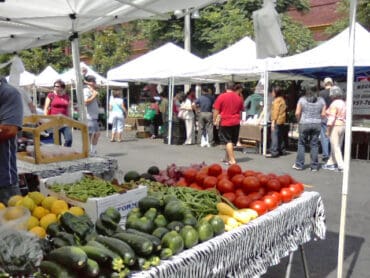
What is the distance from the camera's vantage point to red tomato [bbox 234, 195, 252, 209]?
324 centimetres

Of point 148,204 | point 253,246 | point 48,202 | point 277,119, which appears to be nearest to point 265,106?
point 277,119

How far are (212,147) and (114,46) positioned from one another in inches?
573

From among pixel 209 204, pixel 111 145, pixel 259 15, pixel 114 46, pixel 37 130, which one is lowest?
pixel 111 145

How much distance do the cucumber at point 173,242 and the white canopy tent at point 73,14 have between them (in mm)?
2738

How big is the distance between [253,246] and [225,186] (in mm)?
737

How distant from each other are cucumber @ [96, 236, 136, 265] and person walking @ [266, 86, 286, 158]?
9.23 m

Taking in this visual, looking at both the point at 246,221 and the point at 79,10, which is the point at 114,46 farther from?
the point at 246,221

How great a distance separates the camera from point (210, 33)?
21.4m

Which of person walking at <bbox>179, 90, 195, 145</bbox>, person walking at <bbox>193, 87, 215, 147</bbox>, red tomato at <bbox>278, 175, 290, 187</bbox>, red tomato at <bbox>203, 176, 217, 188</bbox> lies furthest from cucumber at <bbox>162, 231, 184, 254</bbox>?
person walking at <bbox>179, 90, 195, 145</bbox>

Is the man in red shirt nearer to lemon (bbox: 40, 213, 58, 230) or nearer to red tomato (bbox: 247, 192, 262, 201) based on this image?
red tomato (bbox: 247, 192, 262, 201)

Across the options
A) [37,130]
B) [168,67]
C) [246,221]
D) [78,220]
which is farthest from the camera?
[168,67]

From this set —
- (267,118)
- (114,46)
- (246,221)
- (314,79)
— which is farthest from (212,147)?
(114,46)

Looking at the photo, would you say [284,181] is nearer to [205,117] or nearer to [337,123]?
[337,123]

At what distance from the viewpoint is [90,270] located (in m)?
1.99
